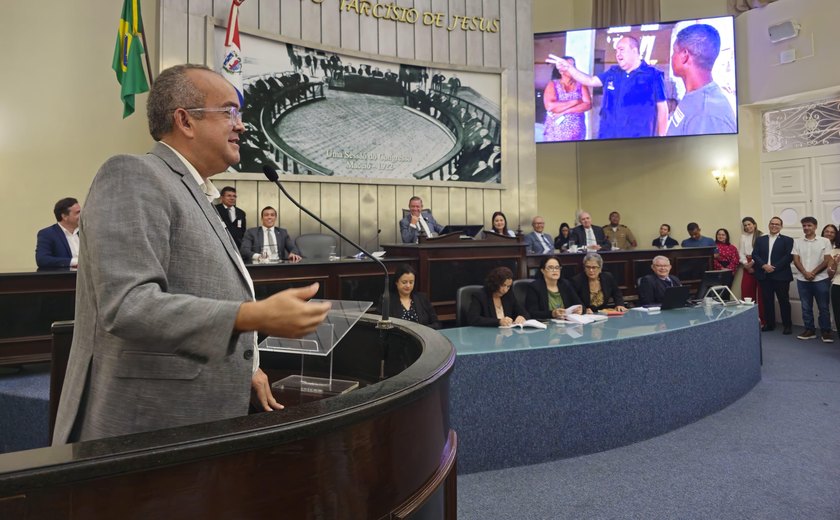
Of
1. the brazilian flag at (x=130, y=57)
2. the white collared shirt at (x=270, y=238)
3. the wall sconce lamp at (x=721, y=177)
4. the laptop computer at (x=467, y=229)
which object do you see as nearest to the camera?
the brazilian flag at (x=130, y=57)

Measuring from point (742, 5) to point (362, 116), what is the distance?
6103mm

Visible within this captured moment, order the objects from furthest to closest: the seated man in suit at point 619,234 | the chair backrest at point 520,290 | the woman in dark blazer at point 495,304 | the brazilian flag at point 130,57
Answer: the seated man in suit at point 619,234
the brazilian flag at point 130,57
the chair backrest at point 520,290
the woman in dark blazer at point 495,304

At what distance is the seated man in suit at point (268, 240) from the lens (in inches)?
226

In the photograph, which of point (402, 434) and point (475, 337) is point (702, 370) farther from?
point (402, 434)

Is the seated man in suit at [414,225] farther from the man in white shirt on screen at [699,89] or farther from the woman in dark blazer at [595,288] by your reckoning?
the man in white shirt on screen at [699,89]

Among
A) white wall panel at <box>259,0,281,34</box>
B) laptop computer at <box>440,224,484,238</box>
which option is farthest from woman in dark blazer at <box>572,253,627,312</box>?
white wall panel at <box>259,0,281,34</box>

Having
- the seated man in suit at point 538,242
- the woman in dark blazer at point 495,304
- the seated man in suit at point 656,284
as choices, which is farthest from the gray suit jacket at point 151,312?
the seated man in suit at point 538,242

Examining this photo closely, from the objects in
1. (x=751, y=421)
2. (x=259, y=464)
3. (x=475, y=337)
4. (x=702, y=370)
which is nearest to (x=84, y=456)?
(x=259, y=464)

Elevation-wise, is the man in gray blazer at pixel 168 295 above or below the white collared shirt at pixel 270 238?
below

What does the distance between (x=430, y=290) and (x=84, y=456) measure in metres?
4.74

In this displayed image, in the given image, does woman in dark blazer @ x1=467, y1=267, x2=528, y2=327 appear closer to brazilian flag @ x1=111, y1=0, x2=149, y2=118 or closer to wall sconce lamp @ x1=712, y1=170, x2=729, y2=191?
brazilian flag @ x1=111, y1=0, x2=149, y2=118

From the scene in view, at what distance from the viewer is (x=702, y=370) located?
11.9ft

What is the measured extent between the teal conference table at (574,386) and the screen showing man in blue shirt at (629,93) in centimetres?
542

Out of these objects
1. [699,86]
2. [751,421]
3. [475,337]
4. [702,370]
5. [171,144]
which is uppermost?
[699,86]
